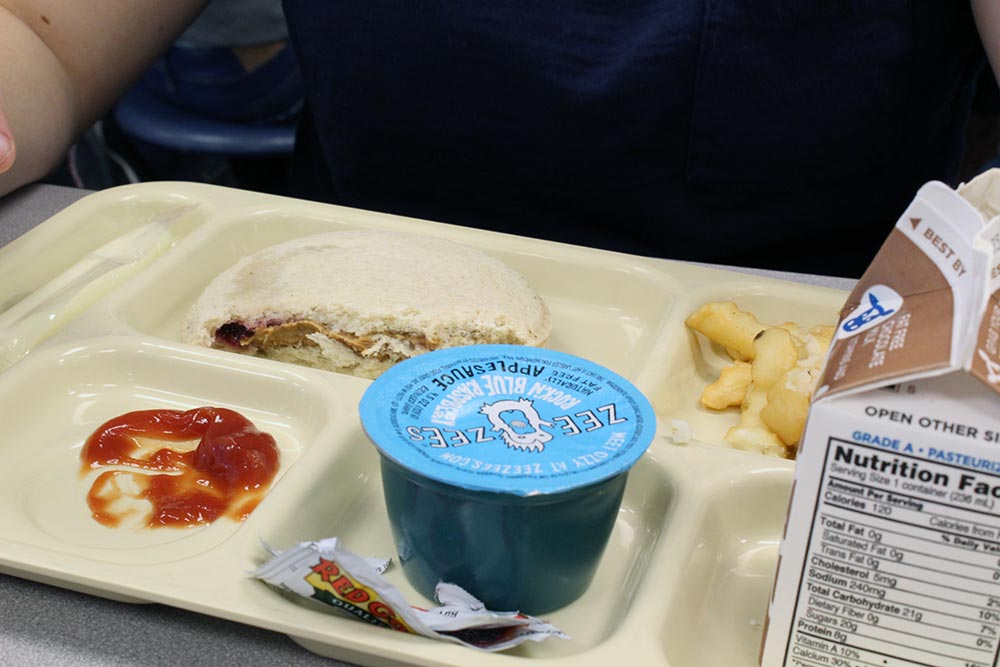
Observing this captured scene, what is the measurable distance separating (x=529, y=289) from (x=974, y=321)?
0.75 metres

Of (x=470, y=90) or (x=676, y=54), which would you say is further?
(x=470, y=90)

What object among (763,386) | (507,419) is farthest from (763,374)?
(507,419)

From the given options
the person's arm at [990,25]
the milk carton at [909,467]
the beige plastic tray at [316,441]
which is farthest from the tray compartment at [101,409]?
the person's arm at [990,25]

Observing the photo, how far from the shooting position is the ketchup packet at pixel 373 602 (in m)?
0.76

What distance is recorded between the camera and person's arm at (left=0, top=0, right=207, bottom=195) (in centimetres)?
154

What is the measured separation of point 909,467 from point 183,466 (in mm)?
699

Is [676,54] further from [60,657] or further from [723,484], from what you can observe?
[60,657]

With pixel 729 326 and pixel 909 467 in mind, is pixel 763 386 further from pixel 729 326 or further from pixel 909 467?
pixel 909 467

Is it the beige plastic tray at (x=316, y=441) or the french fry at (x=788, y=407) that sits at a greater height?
the french fry at (x=788, y=407)

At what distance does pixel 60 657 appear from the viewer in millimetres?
814

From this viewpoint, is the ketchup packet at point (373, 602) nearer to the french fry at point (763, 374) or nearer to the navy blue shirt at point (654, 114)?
the french fry at point (763, 374)

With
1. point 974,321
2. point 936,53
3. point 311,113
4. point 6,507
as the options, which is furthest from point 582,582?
point 311,113

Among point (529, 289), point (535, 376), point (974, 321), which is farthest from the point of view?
point (529, 289)

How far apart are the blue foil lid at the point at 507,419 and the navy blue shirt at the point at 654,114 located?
0.64 metres
